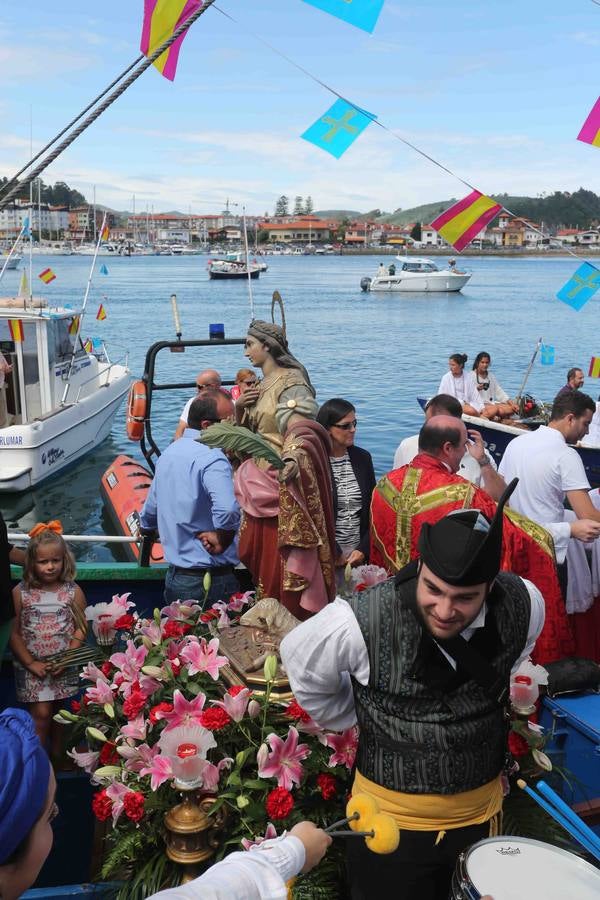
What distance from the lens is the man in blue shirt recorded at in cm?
379

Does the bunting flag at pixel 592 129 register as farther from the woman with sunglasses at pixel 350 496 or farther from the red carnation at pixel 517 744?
the red carnation at pixel 517 744

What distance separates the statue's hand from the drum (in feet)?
4.52

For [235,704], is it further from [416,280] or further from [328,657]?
[416,280]

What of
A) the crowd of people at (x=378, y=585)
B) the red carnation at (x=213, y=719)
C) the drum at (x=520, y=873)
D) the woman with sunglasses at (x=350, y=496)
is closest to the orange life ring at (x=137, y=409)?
the crowd of people at (x=378, y=585)

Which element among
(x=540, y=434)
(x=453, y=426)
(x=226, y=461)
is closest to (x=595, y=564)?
(x=540, y=434)

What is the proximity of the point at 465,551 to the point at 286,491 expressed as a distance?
1.21 meters

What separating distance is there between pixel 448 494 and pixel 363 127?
3.78 metres

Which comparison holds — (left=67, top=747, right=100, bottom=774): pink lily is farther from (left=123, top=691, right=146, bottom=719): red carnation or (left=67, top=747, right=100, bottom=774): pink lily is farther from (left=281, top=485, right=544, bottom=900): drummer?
(left=281, top=485, right=544, bottom=900): drummer

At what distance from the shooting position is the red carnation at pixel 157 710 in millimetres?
2443

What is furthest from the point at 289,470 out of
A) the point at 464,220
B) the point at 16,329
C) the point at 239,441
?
the point at 16,329

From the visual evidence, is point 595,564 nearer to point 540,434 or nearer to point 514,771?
point 540,434

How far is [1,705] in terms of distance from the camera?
3926mm

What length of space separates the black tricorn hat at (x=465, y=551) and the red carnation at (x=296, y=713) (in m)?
0.83

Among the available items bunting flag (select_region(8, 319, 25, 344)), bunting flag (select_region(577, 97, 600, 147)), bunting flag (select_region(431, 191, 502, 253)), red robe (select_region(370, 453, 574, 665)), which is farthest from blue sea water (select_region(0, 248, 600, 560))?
red robe (select_region(370, 453, 574, 665))
